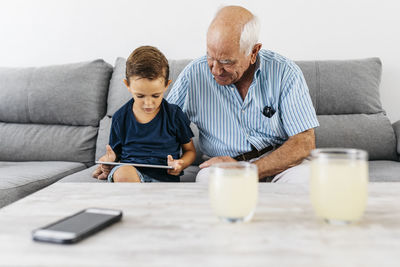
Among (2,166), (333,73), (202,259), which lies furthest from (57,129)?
(202,259)

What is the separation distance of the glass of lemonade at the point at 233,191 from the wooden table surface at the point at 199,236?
0.08ft

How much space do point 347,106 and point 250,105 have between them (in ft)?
2.40

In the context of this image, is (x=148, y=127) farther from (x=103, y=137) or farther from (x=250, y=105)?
(x=103, y=137)

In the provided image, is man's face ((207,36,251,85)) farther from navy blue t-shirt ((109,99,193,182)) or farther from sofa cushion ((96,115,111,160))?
sofa cushion ((96,115,111,160))

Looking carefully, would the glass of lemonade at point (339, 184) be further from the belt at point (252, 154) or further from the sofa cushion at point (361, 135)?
the sofa cushion at point (361, 135)

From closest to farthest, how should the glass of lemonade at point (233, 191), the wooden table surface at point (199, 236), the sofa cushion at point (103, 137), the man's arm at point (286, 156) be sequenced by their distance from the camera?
the wooden table surface at point (199, 236) < the glass of lemonade at point (233, 191) < the man's arm at point (286, 156) < the sofa cushion at point (103, 137)

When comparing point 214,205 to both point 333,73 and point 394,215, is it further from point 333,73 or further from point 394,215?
point 333,73

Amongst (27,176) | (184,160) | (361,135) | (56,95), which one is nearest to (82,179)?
(27,176)

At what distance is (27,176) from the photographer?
1.69m

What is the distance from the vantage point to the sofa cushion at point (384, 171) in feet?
5.19

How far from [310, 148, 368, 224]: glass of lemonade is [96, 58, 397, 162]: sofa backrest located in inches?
50.8

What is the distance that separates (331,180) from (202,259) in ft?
0.88

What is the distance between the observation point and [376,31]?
2.31 meters

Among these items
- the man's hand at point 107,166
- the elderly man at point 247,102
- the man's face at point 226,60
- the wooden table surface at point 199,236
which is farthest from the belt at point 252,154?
the wooden table surface at point 199,236
